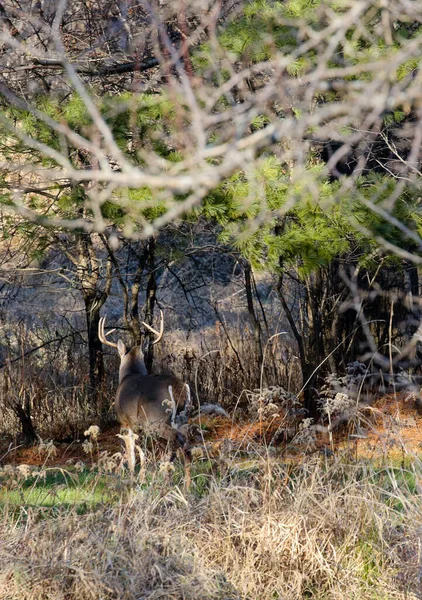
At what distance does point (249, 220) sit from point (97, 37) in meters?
2.73

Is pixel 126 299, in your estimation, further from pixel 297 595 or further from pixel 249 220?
pixel 297 595

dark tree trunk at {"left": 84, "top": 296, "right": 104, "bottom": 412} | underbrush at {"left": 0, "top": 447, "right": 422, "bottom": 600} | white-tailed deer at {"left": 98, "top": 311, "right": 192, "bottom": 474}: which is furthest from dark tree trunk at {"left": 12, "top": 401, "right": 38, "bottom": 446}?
underbrush at {"left": 0, "top": 447, "right": 422, "bottom": 600}

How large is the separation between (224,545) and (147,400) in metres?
2.67

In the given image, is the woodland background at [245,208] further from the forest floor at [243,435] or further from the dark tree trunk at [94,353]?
the forest floor at [243,435]

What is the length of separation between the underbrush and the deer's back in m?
1.84

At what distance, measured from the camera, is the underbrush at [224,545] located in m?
4.41

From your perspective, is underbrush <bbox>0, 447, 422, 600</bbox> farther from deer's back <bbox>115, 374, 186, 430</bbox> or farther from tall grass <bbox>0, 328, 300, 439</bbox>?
tall grass <bbox>0, 328, 300, 439</bbox>

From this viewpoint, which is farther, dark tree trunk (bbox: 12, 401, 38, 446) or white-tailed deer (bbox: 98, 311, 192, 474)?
dark tree trunk (bbox: 12, 401, 38, 446)

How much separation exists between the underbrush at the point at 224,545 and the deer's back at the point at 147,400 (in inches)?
72.4

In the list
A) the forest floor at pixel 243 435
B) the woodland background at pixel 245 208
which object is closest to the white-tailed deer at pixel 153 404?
the forest floor at pixel 243 435

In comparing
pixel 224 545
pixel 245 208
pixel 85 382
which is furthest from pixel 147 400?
pixel 245 208

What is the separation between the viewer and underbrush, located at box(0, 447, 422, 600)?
14.5 ft

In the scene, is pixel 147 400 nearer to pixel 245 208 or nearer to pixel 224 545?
pixel 224 545

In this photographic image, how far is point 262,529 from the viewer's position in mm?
4824
